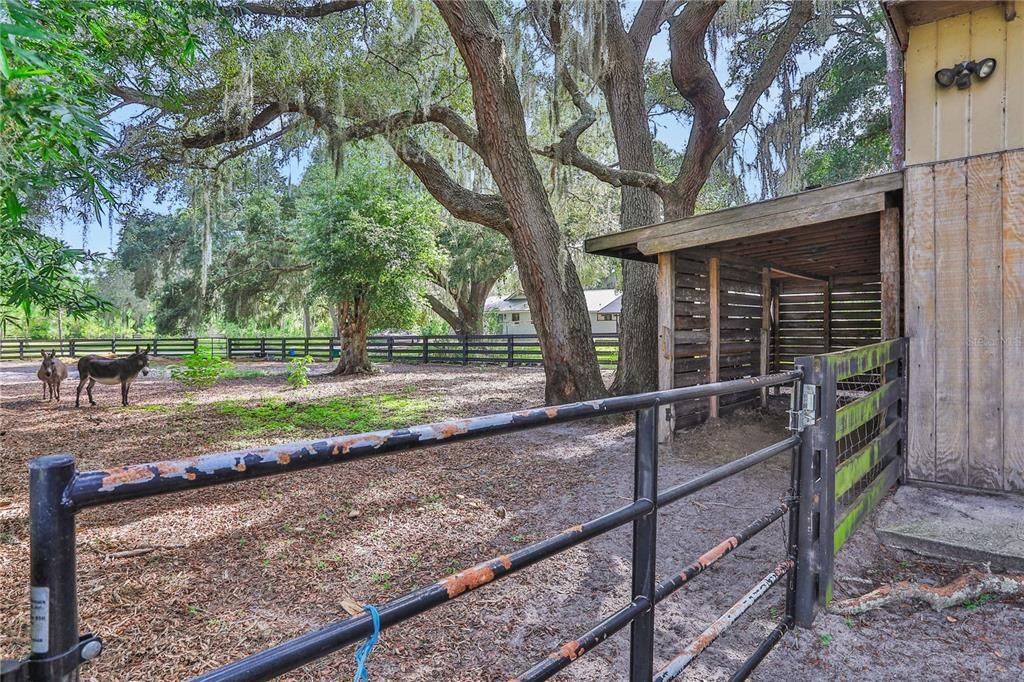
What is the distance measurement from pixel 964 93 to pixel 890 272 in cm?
122

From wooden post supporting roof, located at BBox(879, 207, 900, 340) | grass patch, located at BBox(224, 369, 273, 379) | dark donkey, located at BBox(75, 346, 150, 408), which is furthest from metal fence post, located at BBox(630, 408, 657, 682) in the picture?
grass patch, located at BBox(224, 369, 273, 379)

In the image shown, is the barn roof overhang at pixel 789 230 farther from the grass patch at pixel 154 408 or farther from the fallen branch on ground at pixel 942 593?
the grass patch at pixel 154 408

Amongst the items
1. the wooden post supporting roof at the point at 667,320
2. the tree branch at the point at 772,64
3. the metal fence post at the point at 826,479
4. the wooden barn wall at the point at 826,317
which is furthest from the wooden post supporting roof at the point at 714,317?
the wooden barn wall at the point at 826,317

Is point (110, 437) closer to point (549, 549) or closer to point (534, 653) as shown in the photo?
point (534, 653)

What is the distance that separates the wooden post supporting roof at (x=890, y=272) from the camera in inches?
155

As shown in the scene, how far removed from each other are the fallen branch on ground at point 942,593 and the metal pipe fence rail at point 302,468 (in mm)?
1144

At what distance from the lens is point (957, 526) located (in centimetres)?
281

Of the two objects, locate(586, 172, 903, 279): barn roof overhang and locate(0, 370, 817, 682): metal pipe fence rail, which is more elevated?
locate(586, 172, 903, 279): barn roof overhang

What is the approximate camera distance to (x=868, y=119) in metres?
11.4

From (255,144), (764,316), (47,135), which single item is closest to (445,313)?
(255,144)

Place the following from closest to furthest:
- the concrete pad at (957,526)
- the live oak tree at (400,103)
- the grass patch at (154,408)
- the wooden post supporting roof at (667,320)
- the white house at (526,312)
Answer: the concrete pad at (957,526)
the wooden post supporting roof at (667,320)
the live oak tree at (400,103)
the grass patch at (154,408)
the white house at (526,312)

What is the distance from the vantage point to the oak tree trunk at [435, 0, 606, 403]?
5934mm

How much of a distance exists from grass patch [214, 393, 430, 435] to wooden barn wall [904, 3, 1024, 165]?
218 inches

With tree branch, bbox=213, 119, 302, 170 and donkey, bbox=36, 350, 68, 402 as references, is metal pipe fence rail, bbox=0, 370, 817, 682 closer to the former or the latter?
tree branch, bbox=213, 119, 302, 170
